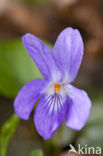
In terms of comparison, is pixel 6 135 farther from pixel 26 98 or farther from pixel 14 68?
pixel 14 68

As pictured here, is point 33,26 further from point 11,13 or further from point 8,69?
point 8,69

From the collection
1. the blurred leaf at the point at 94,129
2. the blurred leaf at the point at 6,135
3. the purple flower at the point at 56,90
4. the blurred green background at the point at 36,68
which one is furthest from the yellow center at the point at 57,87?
the blurred leaf at the point at 94,129

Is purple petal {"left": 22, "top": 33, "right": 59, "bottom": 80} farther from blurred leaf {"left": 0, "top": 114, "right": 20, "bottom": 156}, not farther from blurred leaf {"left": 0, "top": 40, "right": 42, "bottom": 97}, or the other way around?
blurred leaf {"left": 0, "top": 40, "right": 42, "bottom": 97}

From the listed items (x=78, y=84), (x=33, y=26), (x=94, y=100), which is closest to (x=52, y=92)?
(x=94, y=100)

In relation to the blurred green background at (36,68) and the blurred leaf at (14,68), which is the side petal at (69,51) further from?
the blurred leaf at (14,68)

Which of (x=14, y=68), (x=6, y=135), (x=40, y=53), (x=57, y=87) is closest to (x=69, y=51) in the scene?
(x=40, y=53)

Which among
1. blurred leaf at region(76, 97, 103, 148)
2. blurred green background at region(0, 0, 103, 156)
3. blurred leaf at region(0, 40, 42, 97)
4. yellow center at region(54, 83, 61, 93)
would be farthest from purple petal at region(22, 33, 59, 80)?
blurred leaf at region(76, 97, 103, 148)

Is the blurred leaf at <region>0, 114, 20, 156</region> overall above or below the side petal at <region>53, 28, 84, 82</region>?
below
